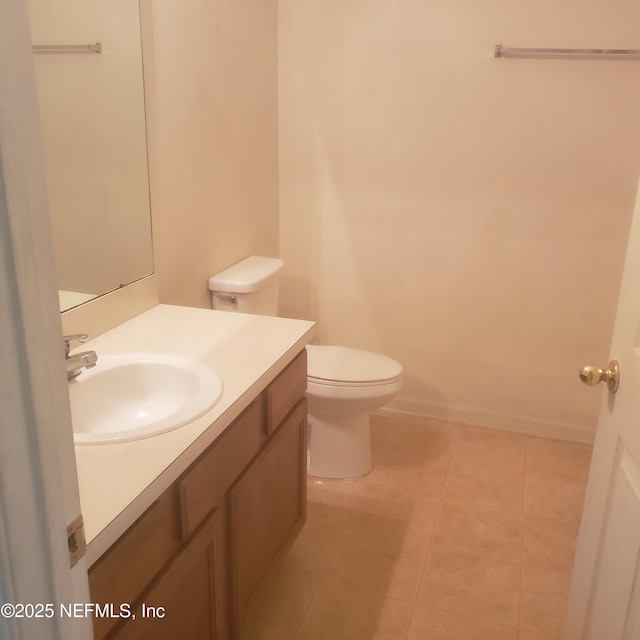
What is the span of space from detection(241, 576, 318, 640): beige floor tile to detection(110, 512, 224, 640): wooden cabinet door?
0.33 metres

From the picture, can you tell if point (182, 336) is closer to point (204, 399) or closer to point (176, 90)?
point (204, 399)

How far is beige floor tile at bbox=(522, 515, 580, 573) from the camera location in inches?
83.7

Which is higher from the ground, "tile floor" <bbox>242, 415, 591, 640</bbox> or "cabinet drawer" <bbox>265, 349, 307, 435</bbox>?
"cabinet drawer" <bbox>265, 349, 307, 435</bbox>

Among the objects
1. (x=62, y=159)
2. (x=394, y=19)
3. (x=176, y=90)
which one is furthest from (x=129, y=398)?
(x=394, y=19)

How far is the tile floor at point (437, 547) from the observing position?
187cm

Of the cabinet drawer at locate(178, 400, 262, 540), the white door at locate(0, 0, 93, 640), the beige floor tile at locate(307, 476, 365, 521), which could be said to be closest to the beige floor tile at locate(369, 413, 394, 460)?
the beige floor tile at locate(307, 476, 365, 521)

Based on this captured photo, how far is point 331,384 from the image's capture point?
2357mm

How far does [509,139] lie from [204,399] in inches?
73.6

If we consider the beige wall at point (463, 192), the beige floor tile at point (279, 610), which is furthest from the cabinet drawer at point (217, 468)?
the beige wall at point (463, 192)

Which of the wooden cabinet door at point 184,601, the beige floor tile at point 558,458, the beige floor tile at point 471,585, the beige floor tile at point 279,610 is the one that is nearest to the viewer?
the wooden cabinet door at point 184,601

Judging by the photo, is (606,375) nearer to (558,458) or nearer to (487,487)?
(487,487)

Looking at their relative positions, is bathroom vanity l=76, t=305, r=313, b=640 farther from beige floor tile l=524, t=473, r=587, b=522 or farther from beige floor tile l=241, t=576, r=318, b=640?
beige floor tile l=524, t=473, r=587, b=522

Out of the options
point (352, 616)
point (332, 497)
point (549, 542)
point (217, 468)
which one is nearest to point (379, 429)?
point (332, 497)

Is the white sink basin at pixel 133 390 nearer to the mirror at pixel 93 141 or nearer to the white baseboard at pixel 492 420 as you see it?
the mirror at pixel 93 141
